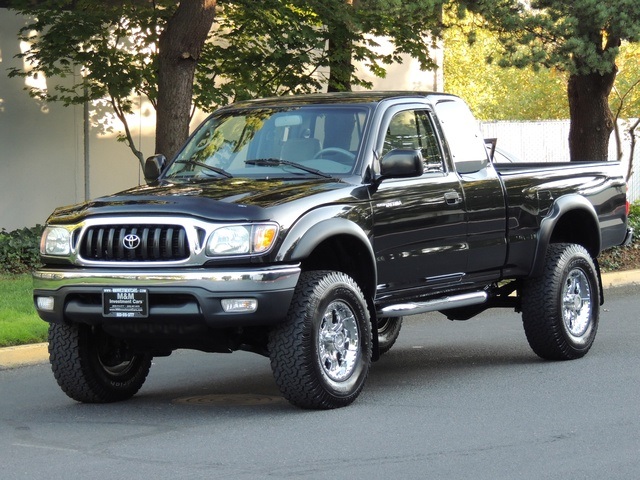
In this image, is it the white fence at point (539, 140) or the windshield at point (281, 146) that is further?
the white fence at point (539, 140)

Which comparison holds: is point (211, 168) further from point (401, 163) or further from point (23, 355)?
point (23, 355)

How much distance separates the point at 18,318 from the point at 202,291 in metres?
4.74

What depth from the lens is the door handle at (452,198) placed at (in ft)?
31.1

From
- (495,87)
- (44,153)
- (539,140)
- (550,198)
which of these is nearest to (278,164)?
(550,198)

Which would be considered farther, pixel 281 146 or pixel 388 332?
pixel 388 332

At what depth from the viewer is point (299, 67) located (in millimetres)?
20203

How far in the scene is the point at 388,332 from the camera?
36.7ft

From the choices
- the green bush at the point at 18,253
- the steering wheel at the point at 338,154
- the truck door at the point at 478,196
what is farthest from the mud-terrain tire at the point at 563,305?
the green bush at the point at 18,253

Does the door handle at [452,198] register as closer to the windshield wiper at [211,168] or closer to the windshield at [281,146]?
the windshield at [281,146]

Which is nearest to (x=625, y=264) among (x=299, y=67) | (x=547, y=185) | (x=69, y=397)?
(x=299, y=67)

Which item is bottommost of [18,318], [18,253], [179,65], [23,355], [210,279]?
[23,355]

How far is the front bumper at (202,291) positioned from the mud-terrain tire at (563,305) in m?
2.91

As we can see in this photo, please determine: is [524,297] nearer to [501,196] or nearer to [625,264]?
[501,196]

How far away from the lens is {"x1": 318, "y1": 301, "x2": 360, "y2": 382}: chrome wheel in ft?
27.1
